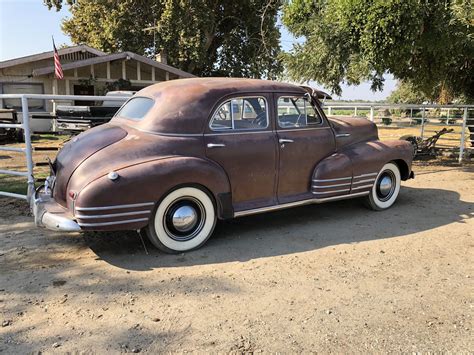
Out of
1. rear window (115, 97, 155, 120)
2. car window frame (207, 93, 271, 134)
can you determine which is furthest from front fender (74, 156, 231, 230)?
rear window (115, 97, 155, 120)

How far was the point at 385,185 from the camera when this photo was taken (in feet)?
21.1

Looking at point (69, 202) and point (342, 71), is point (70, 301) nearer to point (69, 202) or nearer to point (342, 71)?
point (69, 202)

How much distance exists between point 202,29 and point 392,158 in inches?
793

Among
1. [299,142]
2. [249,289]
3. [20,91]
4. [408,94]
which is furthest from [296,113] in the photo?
[408,94]

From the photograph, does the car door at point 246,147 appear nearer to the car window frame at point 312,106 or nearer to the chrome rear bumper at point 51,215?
the car window frame at point 312,106

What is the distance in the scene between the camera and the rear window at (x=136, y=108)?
4.96 meters

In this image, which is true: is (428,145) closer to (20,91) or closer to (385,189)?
(385,189)

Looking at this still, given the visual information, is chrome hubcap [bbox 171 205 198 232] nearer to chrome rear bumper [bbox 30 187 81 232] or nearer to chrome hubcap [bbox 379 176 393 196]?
chrome rear bumper [bbox 30 187 81 232]

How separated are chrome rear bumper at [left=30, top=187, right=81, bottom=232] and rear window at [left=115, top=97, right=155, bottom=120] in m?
1.30

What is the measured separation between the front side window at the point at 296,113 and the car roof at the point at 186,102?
473 mm

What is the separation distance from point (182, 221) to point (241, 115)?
144 centimetres

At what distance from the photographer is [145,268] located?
4215 millimetres

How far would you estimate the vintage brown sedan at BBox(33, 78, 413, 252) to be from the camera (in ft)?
13.8

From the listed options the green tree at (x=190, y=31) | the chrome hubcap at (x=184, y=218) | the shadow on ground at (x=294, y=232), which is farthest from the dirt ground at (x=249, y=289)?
the green tree at (x=190, y=31)
